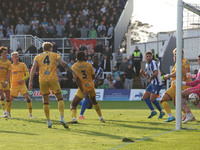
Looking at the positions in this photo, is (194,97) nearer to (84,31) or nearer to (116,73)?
(116,73)

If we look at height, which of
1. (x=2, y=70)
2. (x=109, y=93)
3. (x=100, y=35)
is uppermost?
(x=100, y=35)

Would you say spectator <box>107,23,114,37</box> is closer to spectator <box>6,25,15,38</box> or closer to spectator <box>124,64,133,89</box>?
spectator <box>124,64,133,89</box>

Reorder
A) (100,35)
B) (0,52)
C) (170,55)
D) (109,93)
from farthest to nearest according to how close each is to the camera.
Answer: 1. (170,55)
2. (100,35)
3. (109,93)
4. (0,52)

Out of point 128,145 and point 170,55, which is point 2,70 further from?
point 170,55

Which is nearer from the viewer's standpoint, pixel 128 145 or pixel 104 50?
pixel 128 145

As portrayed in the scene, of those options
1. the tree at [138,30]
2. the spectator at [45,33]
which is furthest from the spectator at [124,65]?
the tree at [138,30]

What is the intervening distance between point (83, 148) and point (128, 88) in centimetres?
2149

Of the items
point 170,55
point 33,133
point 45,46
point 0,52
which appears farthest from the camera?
point 170,55

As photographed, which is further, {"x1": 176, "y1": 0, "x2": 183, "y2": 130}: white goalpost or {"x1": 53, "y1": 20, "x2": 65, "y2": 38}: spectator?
{"x1": 53, "y1": 20, "x2": 65, "y2": 38}: spectator

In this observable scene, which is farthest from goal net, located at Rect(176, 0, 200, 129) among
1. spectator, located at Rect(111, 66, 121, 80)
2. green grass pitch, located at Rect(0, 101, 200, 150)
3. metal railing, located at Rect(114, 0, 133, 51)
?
metal railing, located at Rect(114, 0, 133, 51)

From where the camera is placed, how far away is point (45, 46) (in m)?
11.3

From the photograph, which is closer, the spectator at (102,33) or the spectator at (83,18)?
the spectator at (102,33)

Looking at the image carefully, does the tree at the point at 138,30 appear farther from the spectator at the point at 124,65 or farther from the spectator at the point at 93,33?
the spectator at the point at 124,65

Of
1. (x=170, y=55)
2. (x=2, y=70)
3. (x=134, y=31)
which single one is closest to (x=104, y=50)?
(x=170, y=55)
